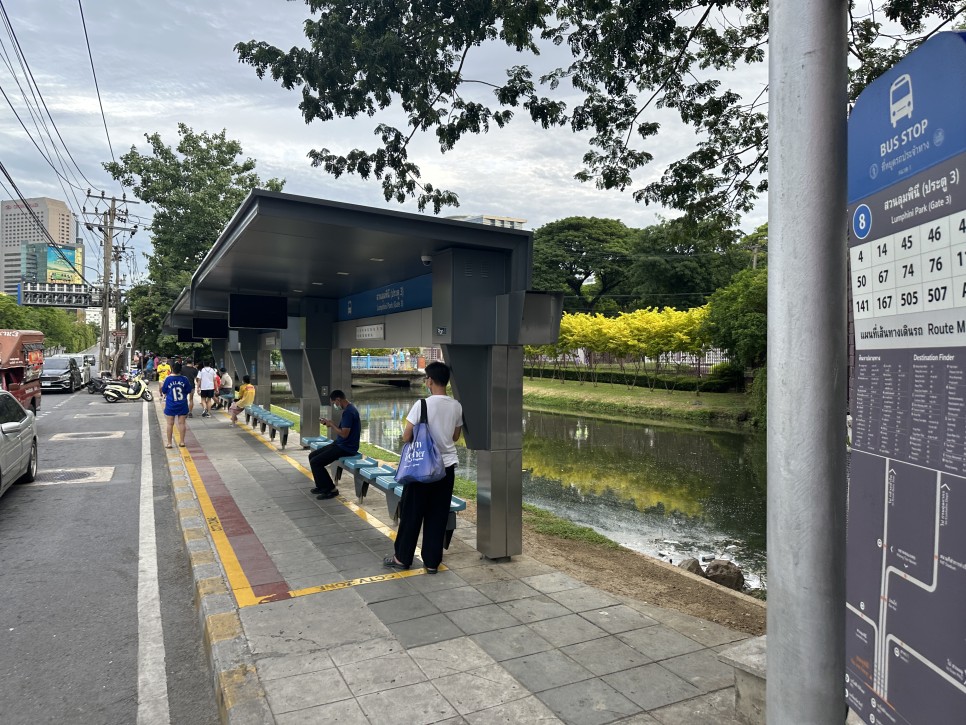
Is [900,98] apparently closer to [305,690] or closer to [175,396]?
[305,690]

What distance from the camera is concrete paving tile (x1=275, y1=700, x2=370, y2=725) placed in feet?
11.0

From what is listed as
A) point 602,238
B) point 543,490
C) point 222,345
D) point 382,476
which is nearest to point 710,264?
point 602,238

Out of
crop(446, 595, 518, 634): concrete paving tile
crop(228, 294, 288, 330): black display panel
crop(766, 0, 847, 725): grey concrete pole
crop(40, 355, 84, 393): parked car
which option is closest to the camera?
crop(766, 0, 847, 725): grey concrete pole

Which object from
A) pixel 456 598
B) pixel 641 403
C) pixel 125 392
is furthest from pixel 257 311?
pixel 641 403

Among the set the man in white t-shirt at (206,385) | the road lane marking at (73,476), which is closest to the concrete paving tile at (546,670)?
the road lane marking at (73,476)

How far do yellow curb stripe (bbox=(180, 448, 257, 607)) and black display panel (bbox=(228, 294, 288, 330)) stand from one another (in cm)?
265

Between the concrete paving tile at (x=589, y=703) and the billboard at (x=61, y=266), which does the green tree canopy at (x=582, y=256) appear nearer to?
the billboard at (x=61, y=266)

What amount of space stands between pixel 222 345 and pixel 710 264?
39250 mm

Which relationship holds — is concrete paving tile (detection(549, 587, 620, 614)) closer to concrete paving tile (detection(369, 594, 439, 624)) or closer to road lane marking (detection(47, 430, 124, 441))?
concrete paving tile (detection(369, 594, 439, 624))

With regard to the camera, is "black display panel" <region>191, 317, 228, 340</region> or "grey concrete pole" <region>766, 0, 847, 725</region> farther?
"black display panel" <region>191, 317, 228, 340</region>

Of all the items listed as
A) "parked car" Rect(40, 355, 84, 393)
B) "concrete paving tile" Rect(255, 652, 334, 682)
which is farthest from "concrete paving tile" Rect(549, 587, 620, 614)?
"parked car" Rect(40, 355, 84, 393)

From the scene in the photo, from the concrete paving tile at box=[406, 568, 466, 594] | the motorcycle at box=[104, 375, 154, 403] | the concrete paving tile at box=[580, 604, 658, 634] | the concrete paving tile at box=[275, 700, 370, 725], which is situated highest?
the motorcycle at box=[104, 375, 154, 403]

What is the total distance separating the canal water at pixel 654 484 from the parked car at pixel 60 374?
15.0 metres

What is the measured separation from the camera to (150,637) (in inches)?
189
